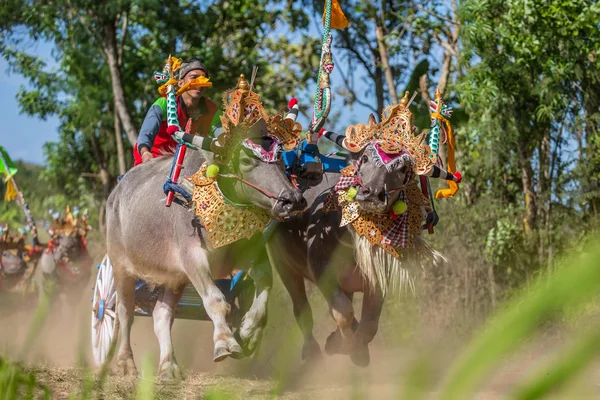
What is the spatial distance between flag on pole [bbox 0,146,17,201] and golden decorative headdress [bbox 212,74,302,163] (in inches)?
205

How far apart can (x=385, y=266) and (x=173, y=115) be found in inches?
75.4

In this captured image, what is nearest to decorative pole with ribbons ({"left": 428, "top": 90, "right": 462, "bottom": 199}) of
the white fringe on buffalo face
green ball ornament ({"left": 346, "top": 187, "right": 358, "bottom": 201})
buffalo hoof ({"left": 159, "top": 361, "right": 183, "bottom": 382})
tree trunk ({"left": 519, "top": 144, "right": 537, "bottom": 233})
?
the white fringe on buffalo face

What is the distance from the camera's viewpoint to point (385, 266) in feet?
19.4

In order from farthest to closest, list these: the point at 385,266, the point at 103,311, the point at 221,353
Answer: the point at 103,311
the point at 385,266
the point at 221,353

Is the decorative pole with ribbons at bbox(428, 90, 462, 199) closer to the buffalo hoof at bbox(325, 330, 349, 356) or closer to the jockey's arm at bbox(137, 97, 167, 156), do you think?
the buffalo hoof at bbox(325, 330, 349, 356)

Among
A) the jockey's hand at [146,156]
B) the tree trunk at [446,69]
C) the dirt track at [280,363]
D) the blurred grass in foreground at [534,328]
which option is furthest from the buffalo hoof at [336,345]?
the tree trunk at [446,69]

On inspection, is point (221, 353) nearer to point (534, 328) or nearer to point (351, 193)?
point (351, 193)

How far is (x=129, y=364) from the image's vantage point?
6.73 metres

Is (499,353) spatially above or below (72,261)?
below

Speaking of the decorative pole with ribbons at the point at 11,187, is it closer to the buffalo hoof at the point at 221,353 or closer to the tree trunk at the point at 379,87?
the buffalo hoof at the point at 221,353

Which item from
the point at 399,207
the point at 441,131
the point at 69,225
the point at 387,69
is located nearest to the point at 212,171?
the point at 399,207

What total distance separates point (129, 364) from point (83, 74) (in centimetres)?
1354

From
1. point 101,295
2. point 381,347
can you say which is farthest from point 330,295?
point 381,347

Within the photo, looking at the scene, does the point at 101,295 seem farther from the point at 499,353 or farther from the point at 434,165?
the point at 499,353
